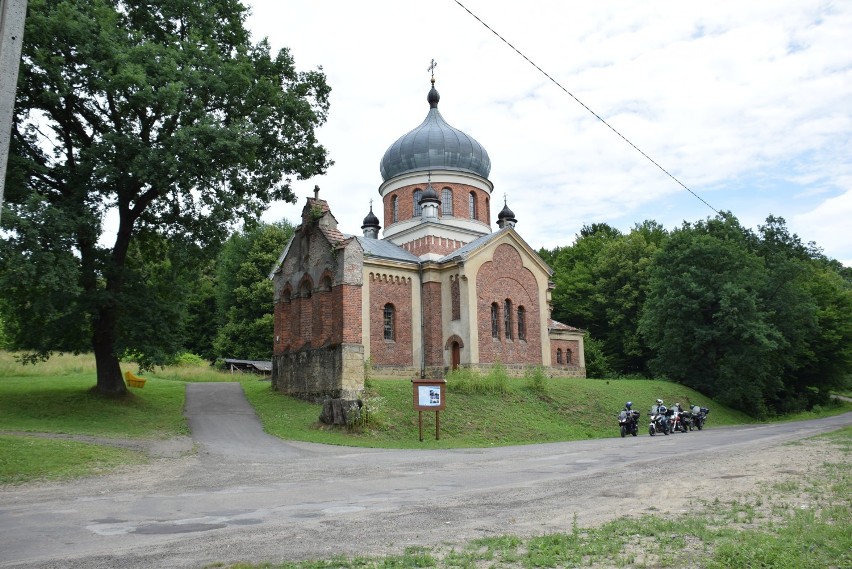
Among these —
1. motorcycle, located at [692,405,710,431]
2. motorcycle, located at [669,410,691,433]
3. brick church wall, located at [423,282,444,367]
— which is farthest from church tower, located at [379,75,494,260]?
motorcycle, located at [669,410,691,433]

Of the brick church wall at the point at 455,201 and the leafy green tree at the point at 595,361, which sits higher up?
the brick church wall at the point at 455,201

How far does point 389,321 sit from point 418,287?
2.39 m

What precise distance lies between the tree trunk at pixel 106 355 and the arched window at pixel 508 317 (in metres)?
18.1

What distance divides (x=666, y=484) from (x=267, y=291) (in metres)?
41.5

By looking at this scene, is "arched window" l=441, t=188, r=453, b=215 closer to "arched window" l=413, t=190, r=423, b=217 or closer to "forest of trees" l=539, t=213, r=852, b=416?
"arched window" l=413, t=190, r=423, b=217

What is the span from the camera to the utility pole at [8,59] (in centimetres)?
579

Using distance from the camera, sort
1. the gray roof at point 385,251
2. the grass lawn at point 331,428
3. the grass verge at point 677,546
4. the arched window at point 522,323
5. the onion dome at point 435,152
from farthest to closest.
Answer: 1. the onion dome at point 435,152
2. the arched window at point 522,323
3. the gray roof at point 385,251
4. the grass lawn at point 331,428
5. the grass verge at point 677,546

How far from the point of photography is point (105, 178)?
19656 millimetres

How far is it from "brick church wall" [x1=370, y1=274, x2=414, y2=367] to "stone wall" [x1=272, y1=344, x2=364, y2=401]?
180 inches

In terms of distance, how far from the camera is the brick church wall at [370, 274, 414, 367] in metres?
31.2

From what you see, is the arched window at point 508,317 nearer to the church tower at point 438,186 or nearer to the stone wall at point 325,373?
the church tower at point 438,186

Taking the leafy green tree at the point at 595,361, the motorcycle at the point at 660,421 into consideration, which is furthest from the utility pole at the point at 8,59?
the leafy green tree at the point at 595,361

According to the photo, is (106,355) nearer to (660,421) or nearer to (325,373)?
(325,373)

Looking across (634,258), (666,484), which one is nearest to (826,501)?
(666,484)
